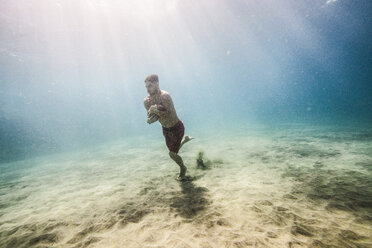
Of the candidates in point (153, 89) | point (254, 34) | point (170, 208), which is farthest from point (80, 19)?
point (254, 34)

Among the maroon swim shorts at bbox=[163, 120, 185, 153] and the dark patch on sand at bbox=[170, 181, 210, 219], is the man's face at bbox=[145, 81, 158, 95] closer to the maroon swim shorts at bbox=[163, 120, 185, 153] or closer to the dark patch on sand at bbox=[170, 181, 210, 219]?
the maroon swim shorts at bbox=[163, 120, 185, 153]

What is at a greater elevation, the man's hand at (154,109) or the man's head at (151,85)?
the man's head at (151,85)

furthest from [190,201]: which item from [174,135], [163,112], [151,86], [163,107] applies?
[151,86]

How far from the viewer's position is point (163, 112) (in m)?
4.17

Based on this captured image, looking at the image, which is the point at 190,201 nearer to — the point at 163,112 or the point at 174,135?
the point at 174,135

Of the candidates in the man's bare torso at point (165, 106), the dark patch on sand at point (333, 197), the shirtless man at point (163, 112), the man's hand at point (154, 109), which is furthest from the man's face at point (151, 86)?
the dark patch on sand at point (333, 197)

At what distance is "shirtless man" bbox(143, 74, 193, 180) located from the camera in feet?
13.6

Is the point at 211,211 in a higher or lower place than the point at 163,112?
lower

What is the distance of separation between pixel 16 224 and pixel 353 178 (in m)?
7.94

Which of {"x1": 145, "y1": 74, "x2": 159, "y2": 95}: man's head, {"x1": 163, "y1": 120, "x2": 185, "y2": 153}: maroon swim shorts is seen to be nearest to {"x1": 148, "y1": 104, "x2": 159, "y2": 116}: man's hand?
{"x1": 145, "y1": 74, "x2": 159, "y2": 95}: man's head

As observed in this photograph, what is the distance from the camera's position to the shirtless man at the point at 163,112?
414 centimetres

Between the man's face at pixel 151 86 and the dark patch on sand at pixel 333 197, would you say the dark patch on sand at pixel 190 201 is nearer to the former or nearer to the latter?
the dark patch on sand at pixel 333 197

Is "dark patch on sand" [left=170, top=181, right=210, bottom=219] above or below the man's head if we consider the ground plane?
below

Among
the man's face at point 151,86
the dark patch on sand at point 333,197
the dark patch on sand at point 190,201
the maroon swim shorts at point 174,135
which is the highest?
the man's face at point 151,86
